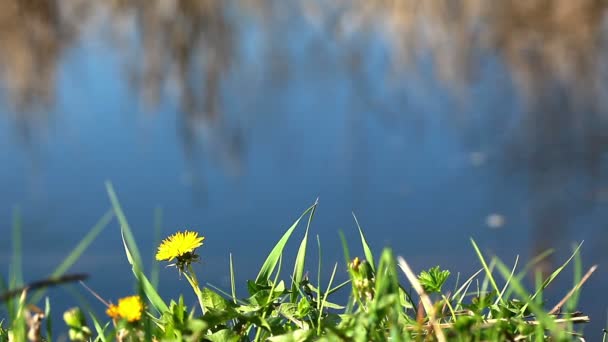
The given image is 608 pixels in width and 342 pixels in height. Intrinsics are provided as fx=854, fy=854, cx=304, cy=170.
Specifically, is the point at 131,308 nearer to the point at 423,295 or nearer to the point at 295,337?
the point at 295,337

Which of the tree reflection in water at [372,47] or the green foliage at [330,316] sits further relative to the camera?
the tree reflection in water at [372,47]

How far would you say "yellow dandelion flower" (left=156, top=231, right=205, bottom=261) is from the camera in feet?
3.13

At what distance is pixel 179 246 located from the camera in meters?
0.96

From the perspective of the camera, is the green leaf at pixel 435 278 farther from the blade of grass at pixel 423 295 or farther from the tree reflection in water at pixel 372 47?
the tree reflection in water at pixel 372 47

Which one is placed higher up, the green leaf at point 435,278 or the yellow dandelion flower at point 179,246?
the yellow dandelion flower at point 179,246

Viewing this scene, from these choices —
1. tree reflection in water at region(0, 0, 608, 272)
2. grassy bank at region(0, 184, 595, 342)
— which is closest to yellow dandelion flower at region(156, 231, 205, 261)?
grassy bank at region(0, 184, 595, 342)

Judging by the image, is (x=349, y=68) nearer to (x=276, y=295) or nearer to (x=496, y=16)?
(x=496, y=16)

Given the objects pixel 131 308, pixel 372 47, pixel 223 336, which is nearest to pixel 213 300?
pixel 223 336

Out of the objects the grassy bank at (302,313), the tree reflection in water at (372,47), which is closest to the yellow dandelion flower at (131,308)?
the grassy bank at (302,313)

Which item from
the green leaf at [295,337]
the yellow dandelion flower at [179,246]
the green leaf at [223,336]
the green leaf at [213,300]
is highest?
the yellow dandelion flower at [179,246]

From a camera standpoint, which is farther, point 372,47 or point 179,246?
point 372,47

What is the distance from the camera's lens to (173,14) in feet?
21.5

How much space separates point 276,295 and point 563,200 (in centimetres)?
339

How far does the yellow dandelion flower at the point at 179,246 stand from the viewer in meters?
0.95
